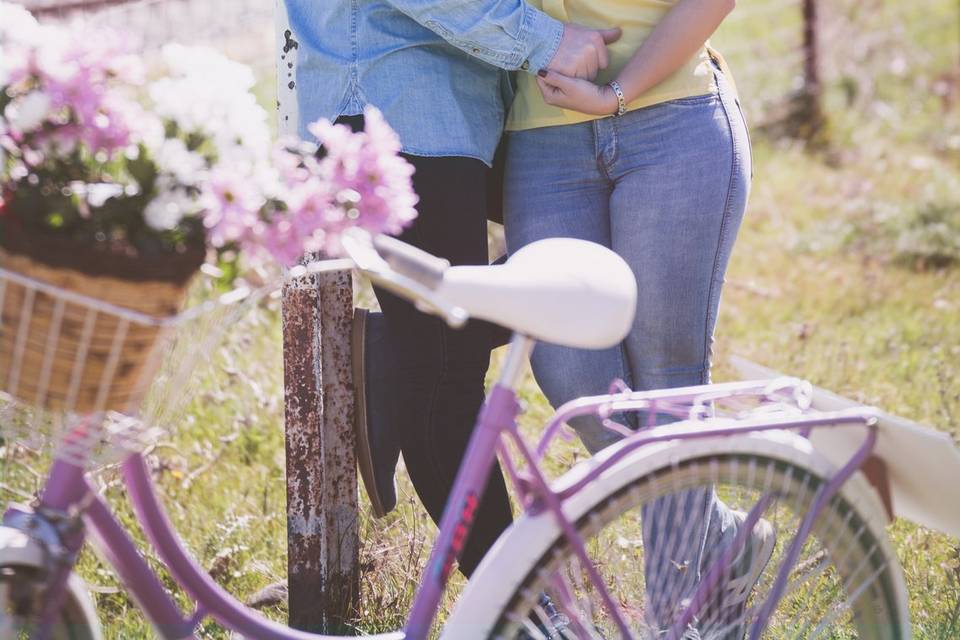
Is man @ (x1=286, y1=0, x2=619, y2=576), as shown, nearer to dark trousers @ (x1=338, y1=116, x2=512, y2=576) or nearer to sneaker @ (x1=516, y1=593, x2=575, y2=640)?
dark trousers @ (x1=338, y1=116, x2=512, y2=576)

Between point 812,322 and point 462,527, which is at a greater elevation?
point 812,322

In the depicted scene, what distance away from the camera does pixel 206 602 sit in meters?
1.89

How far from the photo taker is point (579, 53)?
2.29 meters

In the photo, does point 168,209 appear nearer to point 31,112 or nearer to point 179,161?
point 179,161

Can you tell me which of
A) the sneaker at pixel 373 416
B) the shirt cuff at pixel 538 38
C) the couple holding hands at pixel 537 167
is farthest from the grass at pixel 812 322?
the shirt cuff at pixel 538 38

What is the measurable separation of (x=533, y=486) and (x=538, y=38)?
89 centimetres

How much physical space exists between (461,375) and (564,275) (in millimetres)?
554

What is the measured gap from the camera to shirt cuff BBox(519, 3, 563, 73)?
2.23 metres

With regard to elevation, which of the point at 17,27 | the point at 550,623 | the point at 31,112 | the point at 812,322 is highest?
the point at 812,322

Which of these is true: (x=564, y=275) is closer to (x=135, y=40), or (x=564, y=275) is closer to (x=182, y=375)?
(x=182, y=375)

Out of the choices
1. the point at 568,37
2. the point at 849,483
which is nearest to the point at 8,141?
the point at 568,37

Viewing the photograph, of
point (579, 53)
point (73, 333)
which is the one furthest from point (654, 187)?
point (73, 333)

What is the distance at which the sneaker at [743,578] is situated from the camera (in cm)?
221

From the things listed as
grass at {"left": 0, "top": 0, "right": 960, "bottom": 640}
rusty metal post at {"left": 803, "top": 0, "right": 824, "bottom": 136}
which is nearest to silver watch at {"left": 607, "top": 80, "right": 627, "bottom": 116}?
grass at {"left": 0, "top": 0, "right": 960, "bottom": 640}
